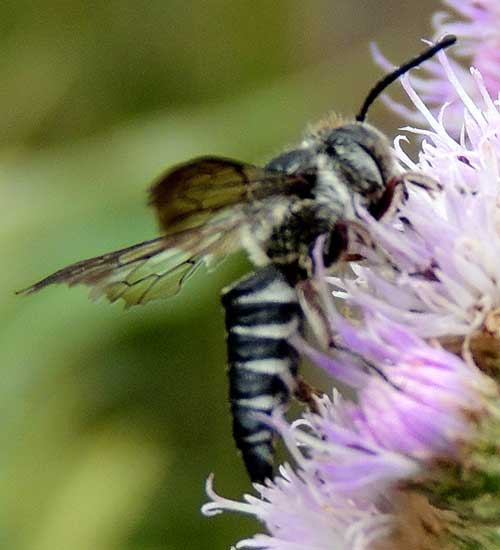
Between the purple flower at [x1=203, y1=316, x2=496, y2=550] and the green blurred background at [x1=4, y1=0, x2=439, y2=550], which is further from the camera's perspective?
the green blurred background at [x1=4, y1=0, x2=439, y2=550]

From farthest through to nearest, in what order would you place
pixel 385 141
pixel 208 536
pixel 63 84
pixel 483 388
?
pixel 63 84 < pixel 208 536 < pixel 385 141 < pixel 483 388

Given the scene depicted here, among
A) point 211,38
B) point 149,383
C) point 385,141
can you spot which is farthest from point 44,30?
point 385,141

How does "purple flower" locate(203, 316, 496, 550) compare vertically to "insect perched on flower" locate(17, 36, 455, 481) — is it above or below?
below

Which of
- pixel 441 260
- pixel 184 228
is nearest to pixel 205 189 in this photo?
pixel 184 228

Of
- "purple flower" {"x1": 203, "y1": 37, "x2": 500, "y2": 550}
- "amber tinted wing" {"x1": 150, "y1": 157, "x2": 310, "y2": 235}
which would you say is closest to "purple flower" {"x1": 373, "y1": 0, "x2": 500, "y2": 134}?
"purple flower" {"x1": 203, "y1": 37, "x2": 500, "y2": 550}

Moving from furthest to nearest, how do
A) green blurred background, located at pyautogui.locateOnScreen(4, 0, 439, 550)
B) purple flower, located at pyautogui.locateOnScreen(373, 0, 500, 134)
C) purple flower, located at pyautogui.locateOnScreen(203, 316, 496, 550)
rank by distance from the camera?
green blurred background, located at pyautogui.locateOnScreen(4, 0, 439, 550) < purple flower, located at pyautogui.locateOnScreen(373, 0, 500, 134) < purple flower, located at pyautogui.locateOnScreen(203, 316, 496, 550)

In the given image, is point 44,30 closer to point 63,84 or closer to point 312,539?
point 63,84

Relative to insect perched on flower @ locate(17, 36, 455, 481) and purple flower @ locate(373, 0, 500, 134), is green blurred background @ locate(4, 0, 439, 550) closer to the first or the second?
purple flower @ locate(373, 0, 500, 134)
